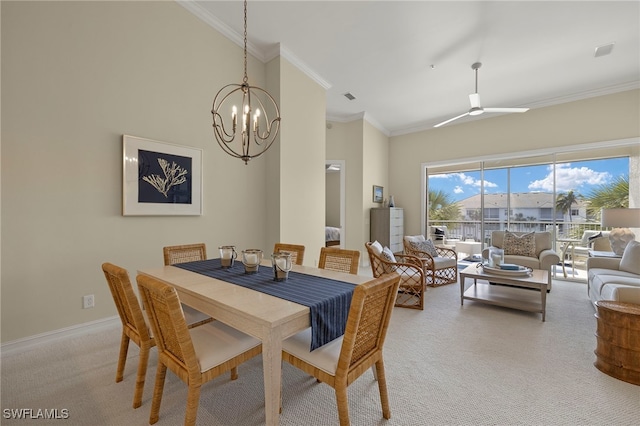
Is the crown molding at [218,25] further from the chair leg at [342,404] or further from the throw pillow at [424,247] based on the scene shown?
the chair leg at [342,404]

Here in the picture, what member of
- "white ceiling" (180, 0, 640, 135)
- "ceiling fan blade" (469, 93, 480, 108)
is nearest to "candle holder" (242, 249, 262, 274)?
"white ceiling" (180, 0, 640, 135)

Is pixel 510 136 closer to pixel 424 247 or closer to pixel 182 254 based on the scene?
pixel 424 247

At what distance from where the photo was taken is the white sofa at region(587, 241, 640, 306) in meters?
2.34

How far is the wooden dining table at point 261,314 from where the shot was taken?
1.21 m

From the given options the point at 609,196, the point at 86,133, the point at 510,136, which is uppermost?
the point at 510,136

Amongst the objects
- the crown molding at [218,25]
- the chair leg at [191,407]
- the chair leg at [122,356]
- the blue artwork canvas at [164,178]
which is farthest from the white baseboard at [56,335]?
the crown molding at [218,25]

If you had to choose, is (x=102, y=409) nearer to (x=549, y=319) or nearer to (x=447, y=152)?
(x=549, y=319)

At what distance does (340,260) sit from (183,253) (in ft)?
5.05

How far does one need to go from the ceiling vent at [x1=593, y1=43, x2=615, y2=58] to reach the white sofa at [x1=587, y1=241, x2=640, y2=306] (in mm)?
2581

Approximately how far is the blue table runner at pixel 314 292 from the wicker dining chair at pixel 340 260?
16.2 inches

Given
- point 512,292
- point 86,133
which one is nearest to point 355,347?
point 86,133

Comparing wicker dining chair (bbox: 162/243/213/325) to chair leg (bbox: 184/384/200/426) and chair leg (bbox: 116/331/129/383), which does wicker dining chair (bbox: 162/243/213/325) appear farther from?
chair leg (bbox: 184/384/200/426)

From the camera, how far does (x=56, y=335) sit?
7.99 ft

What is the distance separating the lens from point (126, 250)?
2822 millimetres
